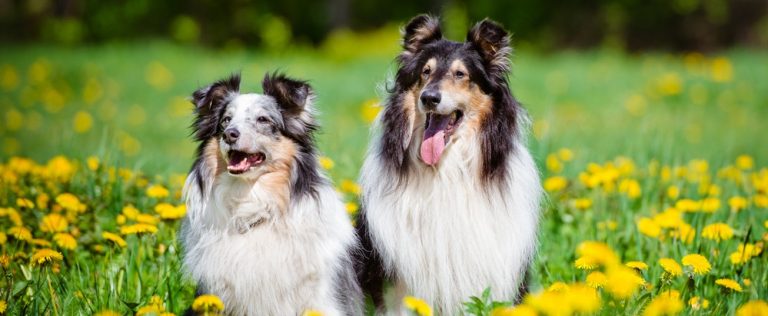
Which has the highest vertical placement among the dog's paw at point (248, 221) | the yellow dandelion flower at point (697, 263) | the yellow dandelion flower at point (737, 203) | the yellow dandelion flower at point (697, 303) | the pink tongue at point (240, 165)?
the pink tongue at point (240, 165)

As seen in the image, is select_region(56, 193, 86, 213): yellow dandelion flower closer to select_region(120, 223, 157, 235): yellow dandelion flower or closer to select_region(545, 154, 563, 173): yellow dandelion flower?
select_region(120, 223, 157, 235): yellow dandelion flower

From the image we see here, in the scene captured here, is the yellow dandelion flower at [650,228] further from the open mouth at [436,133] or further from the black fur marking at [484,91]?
the open mouth at [436,133]

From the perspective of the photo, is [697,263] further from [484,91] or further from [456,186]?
[484,91]

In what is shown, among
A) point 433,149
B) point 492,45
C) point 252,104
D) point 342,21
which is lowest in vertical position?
point 342,21

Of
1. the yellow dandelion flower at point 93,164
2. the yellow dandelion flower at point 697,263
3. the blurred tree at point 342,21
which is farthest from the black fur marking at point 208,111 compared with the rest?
the blurred tree at point 342,21

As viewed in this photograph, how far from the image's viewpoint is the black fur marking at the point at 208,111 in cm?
352

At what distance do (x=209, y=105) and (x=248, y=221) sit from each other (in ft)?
1.96

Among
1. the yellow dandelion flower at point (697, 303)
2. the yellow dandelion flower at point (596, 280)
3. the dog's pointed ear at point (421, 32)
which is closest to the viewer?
the yellow dandelion flower at point (596, 280)

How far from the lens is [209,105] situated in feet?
11.7

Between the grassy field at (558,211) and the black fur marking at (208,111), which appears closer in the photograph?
the grassy field at (558,211)

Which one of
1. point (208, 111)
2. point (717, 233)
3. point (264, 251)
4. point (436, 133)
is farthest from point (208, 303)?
point (717, 233)

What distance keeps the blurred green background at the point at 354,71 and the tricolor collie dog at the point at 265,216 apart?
74 centimetres

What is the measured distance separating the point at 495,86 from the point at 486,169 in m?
0.41

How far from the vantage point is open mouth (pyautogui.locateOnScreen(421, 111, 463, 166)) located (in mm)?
3629
